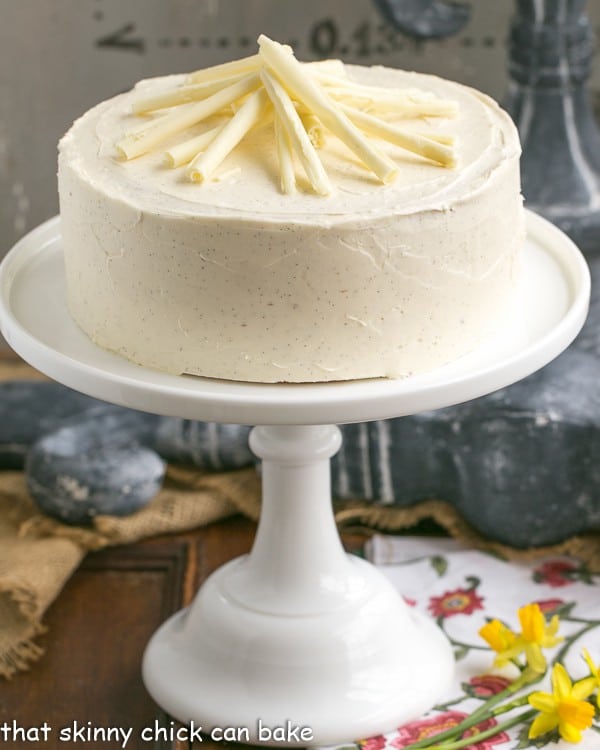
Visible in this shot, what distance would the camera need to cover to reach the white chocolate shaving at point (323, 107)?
1.21 m

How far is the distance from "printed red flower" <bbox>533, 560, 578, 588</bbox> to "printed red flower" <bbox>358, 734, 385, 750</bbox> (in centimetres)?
36

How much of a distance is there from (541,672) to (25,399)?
84 centimetres

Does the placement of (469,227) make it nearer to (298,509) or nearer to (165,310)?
(165,310)

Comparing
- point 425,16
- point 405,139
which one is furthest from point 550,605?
point 425,16

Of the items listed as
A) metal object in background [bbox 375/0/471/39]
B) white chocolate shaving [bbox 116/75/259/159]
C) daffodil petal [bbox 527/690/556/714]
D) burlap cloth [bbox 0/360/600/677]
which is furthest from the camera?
metal object in background [bbox 375/0/471/39]

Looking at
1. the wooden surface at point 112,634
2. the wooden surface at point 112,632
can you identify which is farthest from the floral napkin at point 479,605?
the wooden surface at point 112,632

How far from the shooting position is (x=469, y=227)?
1.20 meters

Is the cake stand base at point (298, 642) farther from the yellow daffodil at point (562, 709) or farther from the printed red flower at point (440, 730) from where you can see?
the yellow daffodil at point (562, 709)

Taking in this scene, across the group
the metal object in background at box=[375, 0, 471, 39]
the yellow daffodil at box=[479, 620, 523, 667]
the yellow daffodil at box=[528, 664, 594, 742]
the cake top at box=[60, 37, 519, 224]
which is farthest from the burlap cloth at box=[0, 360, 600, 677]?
the metal object in background at box=[375, 0, 471, 39]

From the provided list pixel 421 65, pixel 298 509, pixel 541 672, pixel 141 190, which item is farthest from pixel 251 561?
pixel 421 65

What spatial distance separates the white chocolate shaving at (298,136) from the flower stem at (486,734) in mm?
599

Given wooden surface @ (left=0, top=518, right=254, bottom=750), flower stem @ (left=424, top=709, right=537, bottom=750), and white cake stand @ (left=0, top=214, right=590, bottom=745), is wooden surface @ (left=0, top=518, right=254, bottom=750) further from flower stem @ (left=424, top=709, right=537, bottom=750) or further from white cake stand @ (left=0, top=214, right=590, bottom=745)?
flower stem @ (left=424, top=709, right=537, bottom=750)

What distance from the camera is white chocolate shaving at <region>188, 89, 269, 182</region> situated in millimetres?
1211

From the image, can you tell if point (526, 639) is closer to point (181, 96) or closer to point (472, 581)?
point (472, 581)
